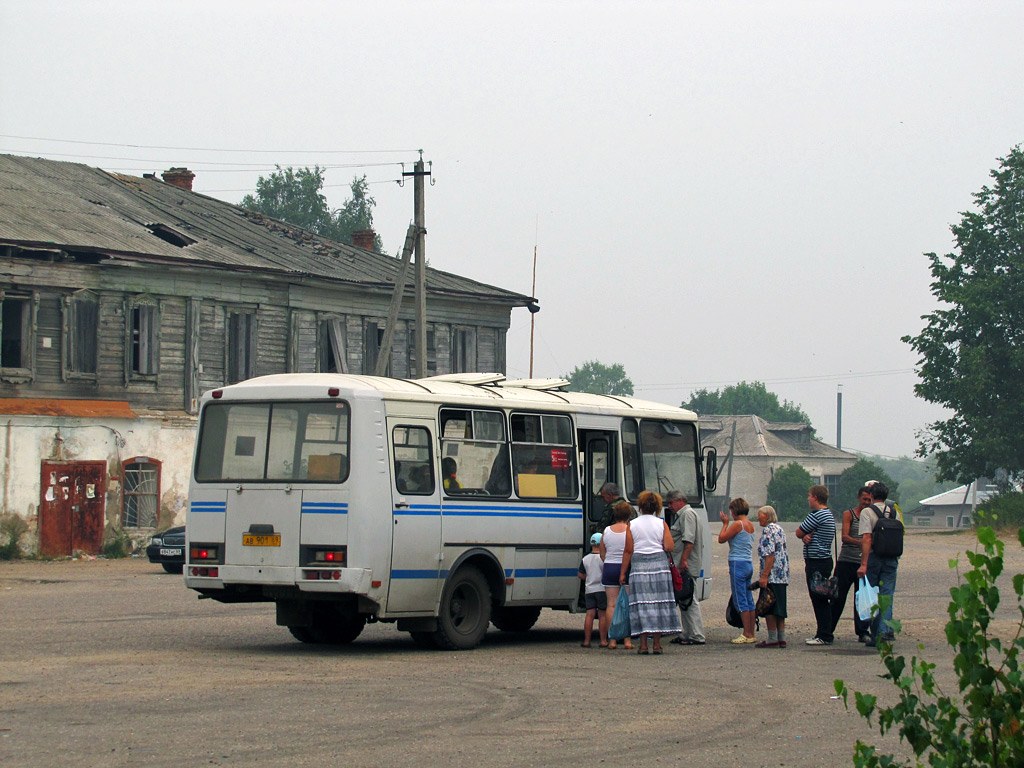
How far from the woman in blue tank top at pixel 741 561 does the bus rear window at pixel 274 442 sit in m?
4.45

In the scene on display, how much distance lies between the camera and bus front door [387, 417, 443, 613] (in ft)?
45.5

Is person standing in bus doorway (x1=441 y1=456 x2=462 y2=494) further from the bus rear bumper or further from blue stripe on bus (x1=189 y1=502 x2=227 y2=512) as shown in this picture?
blue stripe on bus (x1=189 y1=502 x2=227 y2=512)

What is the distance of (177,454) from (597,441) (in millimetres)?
22588

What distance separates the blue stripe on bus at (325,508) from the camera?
13.5 metres

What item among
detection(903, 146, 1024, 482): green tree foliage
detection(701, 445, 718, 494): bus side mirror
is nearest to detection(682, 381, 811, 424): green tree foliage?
detection(903, 146, 1024, 482): green tree foliage

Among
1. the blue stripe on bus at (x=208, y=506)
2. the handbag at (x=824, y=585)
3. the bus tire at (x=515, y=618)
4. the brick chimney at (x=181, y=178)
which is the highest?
the brick chimney at (x=181, y=178)

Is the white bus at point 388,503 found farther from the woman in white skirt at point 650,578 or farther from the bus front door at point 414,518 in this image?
the woman in white skirt at point 650,578

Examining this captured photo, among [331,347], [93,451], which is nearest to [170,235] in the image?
[331,347]

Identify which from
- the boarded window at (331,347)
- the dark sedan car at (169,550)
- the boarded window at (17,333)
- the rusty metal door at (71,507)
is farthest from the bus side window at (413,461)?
the boarded window at (331,347)

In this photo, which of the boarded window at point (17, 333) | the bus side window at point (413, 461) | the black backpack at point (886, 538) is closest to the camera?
the bus side window at point (413, 461)

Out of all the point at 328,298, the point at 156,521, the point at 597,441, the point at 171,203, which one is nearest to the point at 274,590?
A: the point at 597,441

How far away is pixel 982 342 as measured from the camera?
56.8 m

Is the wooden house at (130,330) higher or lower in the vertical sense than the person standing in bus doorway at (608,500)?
higher

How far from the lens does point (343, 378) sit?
14.1 meters
